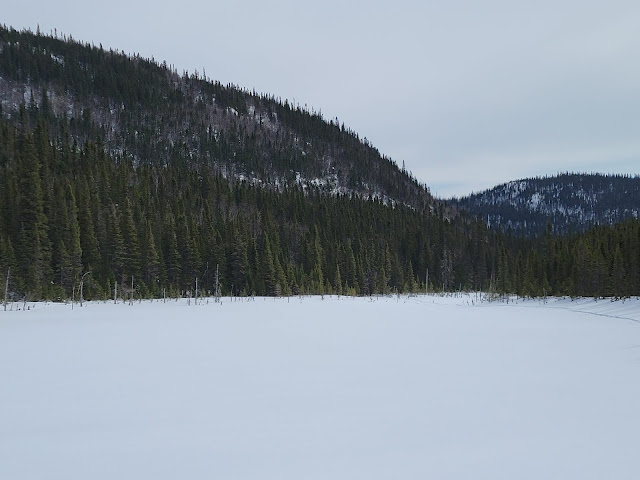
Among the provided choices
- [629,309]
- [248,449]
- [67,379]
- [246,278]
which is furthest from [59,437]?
[246,278]

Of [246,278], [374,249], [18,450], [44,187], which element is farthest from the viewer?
[374,249]

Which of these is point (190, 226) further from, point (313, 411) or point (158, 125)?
point (158, 125)

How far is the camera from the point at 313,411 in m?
8.57

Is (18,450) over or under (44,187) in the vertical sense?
under

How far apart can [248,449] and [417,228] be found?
348 feet

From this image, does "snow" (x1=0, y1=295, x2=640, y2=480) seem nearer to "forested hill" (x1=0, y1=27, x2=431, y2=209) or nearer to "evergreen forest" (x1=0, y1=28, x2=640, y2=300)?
"evergreen forest" (x1=0, y1=28, x2=640, y2=300)

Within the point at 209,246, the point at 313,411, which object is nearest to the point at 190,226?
the point at 209,246

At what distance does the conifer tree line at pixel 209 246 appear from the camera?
49375mm

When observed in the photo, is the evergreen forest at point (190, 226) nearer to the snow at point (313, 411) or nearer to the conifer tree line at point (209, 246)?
the conifer tree line at point (209, 246)

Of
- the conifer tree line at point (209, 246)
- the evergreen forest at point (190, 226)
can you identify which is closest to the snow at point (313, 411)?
the evergreen forest at point (190, 226)

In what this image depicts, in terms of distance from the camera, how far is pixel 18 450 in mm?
6461

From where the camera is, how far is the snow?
6.21m

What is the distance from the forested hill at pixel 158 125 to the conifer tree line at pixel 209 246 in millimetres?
58162

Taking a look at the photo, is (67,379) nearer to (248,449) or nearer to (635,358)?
(248,449)
